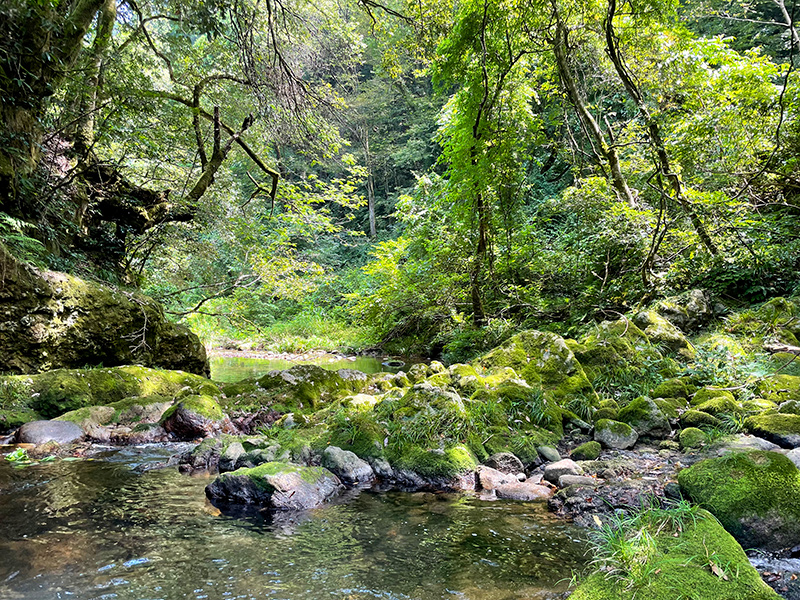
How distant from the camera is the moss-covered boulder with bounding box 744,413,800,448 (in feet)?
14.5

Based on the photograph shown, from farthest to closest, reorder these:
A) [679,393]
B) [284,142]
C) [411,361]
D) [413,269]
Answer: [411,361]
[413,269]
[284,142]
[679,393]

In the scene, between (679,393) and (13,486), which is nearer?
(13,486)

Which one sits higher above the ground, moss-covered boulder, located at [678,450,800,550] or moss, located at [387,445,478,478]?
moss-covered boulder, located at [678,450,800,550]

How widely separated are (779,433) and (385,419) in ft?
13.3

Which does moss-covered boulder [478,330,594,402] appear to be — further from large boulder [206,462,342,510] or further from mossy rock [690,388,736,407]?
large boulder [206,462,342,510]

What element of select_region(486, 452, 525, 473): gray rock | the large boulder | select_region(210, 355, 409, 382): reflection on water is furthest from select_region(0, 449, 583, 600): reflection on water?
select_region(210, 355, 409, 382): reflection on water

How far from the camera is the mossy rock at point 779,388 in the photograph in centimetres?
547

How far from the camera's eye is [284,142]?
27.7 ft

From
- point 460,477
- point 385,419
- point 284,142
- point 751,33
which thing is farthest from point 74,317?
point 751,33

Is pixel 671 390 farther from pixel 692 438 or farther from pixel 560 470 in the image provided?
pixel 560 470

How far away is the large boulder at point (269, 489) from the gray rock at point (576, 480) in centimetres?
224

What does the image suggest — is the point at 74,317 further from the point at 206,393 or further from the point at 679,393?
the point at 679,393

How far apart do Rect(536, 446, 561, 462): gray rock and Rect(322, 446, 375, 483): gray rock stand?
194 centimetres

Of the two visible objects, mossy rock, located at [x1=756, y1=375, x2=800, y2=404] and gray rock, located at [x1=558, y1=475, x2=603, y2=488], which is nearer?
gray rock, located at [x1=558, y1=475, x2=603, y2=488]
